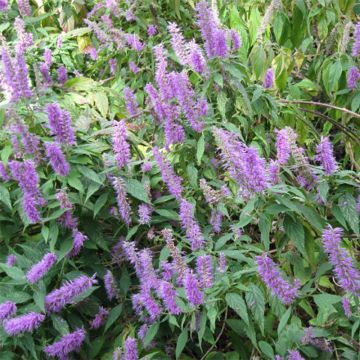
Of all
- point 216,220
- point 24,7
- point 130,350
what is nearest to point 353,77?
point 216,220

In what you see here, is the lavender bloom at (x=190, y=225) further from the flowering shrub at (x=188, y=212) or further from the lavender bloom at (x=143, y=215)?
the lavender bloom at (x=143, y=215)

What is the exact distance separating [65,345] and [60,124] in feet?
2.52

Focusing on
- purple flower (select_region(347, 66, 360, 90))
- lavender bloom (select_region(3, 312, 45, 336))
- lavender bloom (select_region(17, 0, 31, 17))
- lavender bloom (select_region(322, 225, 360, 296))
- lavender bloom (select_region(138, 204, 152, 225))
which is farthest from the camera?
lavender bloom (select_region(17, 0, 31, 17))

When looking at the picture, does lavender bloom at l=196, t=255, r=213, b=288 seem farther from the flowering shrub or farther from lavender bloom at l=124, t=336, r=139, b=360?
lavender bloom at l=124, t=336, r=139, b=360

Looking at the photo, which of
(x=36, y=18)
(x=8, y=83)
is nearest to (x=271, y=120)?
(x=8, y=83)

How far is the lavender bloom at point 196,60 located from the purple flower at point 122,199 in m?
0.52

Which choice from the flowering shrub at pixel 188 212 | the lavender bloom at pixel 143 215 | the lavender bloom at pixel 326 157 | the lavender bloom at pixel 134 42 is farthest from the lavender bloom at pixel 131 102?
the lavender bloom at pixel 326 157

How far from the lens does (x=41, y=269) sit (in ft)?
7.14

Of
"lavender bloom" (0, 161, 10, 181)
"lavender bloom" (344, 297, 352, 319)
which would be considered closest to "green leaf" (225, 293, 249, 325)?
"lavender bloom" (344, 297, 352, 319)

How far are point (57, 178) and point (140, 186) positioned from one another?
12.4 inches

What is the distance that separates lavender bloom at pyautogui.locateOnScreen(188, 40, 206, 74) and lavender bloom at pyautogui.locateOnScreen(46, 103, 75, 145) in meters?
0.51

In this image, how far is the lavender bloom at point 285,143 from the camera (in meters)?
1.93

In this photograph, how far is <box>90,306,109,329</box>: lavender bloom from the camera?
2420mm

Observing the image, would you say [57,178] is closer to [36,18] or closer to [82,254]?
[82,254]
